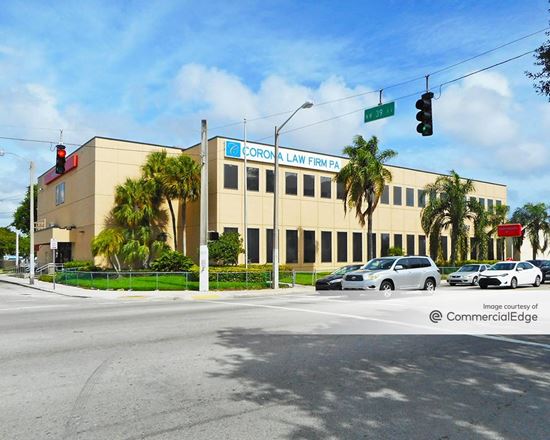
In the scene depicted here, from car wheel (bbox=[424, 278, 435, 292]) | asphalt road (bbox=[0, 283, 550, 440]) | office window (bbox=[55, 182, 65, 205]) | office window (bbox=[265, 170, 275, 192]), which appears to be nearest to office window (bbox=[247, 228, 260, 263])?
office window (bbox=[265, 170, 275, 192])

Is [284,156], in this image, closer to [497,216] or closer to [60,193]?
[60,193]

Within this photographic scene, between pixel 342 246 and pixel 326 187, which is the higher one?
pixel 326 187

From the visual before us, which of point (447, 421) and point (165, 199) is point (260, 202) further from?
point (447, 421)

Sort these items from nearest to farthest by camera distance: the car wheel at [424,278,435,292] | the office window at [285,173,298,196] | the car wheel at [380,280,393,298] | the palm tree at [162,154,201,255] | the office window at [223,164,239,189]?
the car wheel at [380,280,393,298], the car wheel at [424,278,435,292], the palm tree at [162,154,201,255], the office window at [223,164,239,189], the office window at [285,173,298,196]

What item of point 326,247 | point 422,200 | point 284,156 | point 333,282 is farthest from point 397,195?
point 333,282

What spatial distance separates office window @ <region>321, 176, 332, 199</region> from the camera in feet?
139

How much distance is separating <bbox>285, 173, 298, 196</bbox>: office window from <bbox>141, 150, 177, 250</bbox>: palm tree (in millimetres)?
9164

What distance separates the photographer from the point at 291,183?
4025 cm

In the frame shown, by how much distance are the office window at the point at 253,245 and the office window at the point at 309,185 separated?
582 cm

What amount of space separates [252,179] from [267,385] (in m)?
32.0

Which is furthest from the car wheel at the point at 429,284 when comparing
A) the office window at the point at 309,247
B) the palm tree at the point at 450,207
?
the palm tree at the point at 450,207

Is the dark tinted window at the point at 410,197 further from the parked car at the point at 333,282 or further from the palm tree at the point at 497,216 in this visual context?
the parked car at the point at 333,282

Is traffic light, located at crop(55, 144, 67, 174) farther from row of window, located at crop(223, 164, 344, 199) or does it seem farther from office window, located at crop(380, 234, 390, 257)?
office window, located at crop(380, 234, 390, 257)

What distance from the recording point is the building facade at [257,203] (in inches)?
1441
